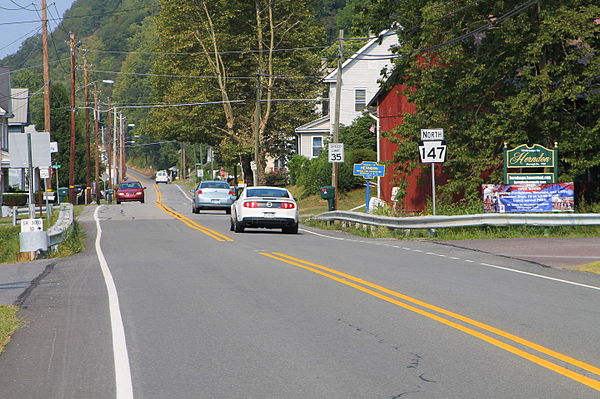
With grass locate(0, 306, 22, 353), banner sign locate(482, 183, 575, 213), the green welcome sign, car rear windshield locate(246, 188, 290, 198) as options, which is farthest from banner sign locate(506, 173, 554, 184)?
grass locate(0, 306, 22, 353)

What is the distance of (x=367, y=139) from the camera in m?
61.1

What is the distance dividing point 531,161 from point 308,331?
64.3 ft

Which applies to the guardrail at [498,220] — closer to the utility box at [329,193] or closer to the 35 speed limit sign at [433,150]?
the 35 speed limit sign at [433,150]

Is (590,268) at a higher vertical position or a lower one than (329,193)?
lower

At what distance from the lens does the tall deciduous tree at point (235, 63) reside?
6581cm

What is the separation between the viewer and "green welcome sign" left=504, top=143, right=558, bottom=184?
2809 centimetres

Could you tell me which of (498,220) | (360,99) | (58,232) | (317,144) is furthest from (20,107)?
(498,220)

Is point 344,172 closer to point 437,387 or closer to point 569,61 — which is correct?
point 569,61

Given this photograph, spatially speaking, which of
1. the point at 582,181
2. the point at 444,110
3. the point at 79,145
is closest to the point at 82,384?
the point at 444,110

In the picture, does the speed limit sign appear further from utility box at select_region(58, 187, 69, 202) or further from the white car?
utility box at select_region(58, 187, 69, 202)

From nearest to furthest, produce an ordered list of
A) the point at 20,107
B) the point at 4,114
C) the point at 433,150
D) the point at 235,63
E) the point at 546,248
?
the point at 546,248 < the point at 433,150 < the point at 4,114 < the point at 235,63 < the point at 20,107

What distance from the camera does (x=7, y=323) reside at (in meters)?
11.1

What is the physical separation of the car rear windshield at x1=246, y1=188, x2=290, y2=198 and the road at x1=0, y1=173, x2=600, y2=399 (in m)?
10.9

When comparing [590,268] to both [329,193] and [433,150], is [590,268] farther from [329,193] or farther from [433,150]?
[329,193]
